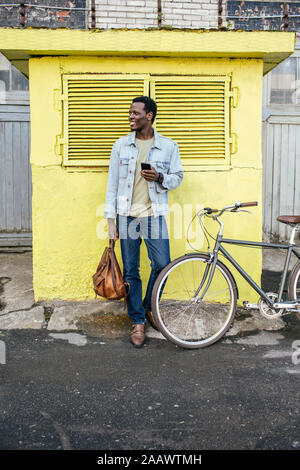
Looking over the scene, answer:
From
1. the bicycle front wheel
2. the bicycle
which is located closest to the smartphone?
the bicycle

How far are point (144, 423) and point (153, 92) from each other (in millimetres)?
3358

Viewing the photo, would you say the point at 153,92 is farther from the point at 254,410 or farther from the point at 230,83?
the point at 254,410

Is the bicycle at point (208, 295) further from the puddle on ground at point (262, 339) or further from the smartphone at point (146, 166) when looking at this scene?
the smartphone at point (146, 166)

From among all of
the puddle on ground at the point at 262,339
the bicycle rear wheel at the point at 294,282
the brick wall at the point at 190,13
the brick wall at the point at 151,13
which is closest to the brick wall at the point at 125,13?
the brick wall at the point at 151,13

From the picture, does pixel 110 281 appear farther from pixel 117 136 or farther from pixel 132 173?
pixel 117 136

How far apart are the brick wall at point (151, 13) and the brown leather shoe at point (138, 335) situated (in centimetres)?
596

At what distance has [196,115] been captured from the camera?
4.84 m

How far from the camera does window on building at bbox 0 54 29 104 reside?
760 centimetres

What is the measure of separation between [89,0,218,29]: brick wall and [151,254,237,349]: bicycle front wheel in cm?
528

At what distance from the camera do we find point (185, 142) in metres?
4.84
